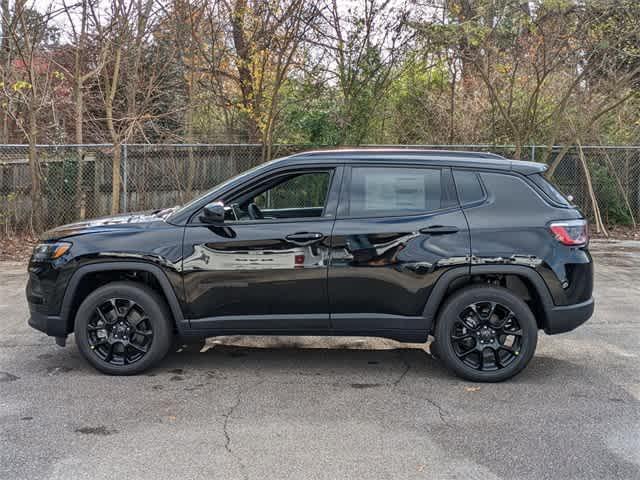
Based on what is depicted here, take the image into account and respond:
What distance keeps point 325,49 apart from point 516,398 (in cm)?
973

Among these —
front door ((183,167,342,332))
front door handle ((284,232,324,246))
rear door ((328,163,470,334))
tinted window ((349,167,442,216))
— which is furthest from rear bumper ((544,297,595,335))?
front door handle ((284,232,324,246))

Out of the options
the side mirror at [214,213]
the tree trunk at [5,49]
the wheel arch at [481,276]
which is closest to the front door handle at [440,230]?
the wheel arch at [481,276]

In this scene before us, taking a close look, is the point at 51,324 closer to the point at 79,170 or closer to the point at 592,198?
the point at 79,170

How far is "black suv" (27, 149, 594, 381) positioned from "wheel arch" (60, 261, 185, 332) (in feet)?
0.04

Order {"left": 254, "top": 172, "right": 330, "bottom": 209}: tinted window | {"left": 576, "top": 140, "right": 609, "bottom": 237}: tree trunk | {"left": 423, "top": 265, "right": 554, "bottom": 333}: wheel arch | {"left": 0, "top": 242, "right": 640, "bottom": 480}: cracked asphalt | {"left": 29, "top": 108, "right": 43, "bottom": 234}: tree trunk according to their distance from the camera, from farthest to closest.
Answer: {"left": 576, "top": 140, "right": 609, "bottom": 237}: tree trunk, {"left": 29, "top": 108, "right": 43, "bottom": 234}: tree trunk, {"left": 254, "top": 172, "right": 330, "bottom": 209}: tinted window, {"left": 423, "top": 265, "right": 554, "bottom": 333}: wheel arch, {"left": 0, "top": 242, "right": 640, "bottom": 480}: cracked asphalt

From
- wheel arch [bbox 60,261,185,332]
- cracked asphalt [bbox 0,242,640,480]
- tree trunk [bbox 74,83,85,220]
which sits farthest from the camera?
tree trunk [bbox 74,83,85,220]

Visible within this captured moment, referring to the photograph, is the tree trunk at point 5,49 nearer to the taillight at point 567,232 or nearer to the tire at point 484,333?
the tire at point 484,333

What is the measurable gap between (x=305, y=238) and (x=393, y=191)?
31.5 inches

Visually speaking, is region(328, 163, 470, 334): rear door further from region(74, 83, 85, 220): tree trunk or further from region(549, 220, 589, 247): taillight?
region(74, 83, 85, 220): tree trunk

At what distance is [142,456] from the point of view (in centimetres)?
379

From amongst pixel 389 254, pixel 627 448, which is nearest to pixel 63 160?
pixel 389 254

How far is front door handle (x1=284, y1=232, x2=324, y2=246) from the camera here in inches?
199

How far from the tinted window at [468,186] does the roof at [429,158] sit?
76 millimetres

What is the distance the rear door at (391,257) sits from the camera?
5023 mm
